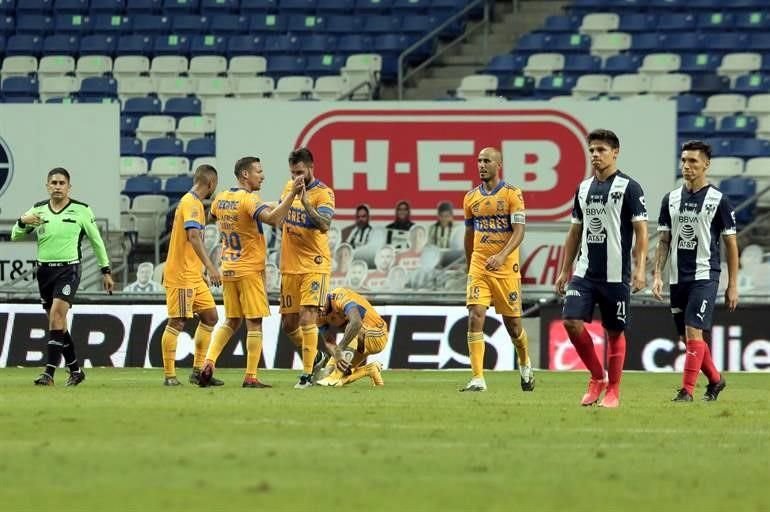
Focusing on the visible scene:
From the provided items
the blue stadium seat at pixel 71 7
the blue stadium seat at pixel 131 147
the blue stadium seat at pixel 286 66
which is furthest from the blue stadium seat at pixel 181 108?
the blue stadium seat at pixel 71 7

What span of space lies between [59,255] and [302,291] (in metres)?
2.29

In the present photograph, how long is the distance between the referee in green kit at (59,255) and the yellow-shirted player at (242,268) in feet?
3.79

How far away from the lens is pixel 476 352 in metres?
15.2

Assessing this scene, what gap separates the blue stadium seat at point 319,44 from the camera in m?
30.7

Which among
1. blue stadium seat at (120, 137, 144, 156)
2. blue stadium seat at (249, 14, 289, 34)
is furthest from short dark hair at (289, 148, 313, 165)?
blue stadium seat at (249, 14, 289, 34)

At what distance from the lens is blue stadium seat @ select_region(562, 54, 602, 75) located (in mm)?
29094

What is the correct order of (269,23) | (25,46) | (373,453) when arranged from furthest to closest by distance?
(25,46) < (269,23) < (373,453)

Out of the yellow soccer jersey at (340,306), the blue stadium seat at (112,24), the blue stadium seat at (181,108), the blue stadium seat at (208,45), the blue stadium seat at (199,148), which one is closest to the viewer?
the yellow soccer jersey at (340,306)

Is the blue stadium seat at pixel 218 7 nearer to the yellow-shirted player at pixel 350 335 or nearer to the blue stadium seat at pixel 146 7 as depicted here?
the blue stadium seat at pixel 146 7

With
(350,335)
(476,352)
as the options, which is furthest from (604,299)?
(350,335)

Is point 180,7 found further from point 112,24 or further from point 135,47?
point 135,47

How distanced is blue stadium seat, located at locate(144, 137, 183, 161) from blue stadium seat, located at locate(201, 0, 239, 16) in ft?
16.5

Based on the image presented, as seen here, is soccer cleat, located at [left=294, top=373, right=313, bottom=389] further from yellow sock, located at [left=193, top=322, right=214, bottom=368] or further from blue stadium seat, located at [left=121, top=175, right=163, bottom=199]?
blue stadium seat, located at [left=121, top=175, right=163, bottom=199]

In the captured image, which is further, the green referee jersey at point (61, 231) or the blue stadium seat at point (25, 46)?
the blue stadium seat at point (25, 46)
